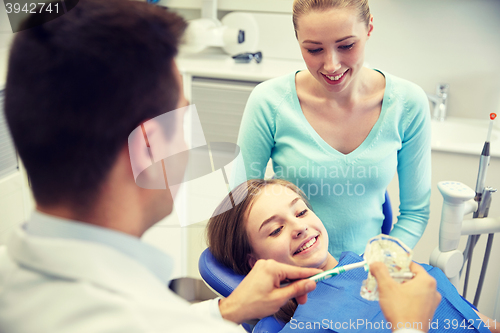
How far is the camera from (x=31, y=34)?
1.39ft

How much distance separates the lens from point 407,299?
0.60m

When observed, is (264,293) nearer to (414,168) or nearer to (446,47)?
(414,168)

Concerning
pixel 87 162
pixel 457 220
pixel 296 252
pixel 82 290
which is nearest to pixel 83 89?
pixel 87 162

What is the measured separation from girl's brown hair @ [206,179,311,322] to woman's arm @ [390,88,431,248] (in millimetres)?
327

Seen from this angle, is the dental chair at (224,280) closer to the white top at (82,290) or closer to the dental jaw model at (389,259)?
the dental jaw model at (389,259)

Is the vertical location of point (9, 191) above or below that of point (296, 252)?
above

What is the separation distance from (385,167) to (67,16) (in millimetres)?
859

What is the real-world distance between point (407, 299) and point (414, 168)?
60 cm

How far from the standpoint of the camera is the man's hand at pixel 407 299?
58cm

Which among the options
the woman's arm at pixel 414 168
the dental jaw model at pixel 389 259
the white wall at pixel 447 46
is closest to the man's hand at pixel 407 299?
the dental jaw model at pixel 389 259

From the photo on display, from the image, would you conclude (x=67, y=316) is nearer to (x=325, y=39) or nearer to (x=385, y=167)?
(x=325, y=39)

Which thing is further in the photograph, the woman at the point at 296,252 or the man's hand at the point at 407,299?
the woman at the point at 296,252


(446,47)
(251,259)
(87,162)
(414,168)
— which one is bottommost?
(251,259)

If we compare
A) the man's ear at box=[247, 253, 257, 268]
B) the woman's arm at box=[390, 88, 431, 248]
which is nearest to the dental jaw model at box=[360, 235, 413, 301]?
the man's ear at box=[247, 253, 257, 268]
